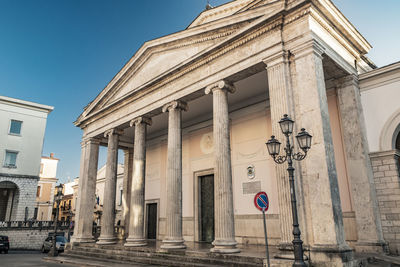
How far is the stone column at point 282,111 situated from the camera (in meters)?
7.73

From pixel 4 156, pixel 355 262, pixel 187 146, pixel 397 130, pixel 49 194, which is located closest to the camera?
pixel 355 262

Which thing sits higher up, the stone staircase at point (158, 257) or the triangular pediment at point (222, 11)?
the triangular pediment at point (222, 11)

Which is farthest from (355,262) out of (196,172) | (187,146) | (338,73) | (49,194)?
(49,194)

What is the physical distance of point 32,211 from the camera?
27.2m

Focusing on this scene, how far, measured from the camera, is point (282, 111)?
8.41m

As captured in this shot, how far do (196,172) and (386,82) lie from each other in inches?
376

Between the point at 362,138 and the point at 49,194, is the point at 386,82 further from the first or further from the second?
the point at 49,194

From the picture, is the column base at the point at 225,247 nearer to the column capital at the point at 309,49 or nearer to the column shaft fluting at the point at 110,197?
the column capital at the point at 309,49

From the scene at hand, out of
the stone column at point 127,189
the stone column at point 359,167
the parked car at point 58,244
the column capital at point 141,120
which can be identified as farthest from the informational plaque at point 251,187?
the parked car at point 58,244

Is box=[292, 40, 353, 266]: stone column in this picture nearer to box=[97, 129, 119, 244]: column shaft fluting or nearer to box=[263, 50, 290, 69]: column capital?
box=[263, 50, 290, 69]: column capital

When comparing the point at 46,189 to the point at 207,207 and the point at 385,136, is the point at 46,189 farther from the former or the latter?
the point at 385,136

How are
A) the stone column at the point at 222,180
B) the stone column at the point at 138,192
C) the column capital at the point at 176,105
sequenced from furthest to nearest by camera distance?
the stone column at the point at 138,192 < the column capital at the point at 176,105 < the stone column at the point at 222,180

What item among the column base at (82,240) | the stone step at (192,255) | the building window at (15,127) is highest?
the building window at (15,127)

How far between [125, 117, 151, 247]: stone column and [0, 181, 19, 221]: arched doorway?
19.5 m
